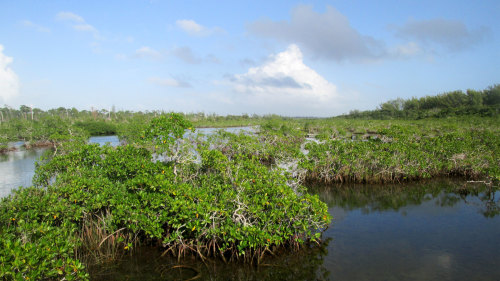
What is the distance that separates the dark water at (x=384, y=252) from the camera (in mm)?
6418

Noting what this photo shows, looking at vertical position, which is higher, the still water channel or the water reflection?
the water reflection

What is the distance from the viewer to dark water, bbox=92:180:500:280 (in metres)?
6.42

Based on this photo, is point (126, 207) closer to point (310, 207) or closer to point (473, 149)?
point (310, 207)

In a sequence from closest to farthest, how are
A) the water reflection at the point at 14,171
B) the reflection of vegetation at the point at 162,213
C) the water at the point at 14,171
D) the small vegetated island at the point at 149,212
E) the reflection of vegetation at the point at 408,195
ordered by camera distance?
the small vegetated island at the point at 149,212
the reflection of vegetation at the point at 162,213
the reflection of vegetation at the point at 408,195
the water at the point at 14,171
the water reflection at the point at 14,171

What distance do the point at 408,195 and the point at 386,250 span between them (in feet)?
18.1

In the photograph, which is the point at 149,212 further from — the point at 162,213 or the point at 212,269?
the point at 212,269

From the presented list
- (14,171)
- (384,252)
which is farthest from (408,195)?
(14,171)

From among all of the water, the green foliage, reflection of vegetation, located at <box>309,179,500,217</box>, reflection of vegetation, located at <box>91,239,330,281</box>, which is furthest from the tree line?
the green foliage

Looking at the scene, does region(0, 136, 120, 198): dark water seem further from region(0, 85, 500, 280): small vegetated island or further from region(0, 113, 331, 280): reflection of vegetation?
region(0, 113, 331, 280): reflection of vegetation

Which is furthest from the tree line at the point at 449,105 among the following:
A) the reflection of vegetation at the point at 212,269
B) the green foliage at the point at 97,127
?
the green foliage at the point at 97,127

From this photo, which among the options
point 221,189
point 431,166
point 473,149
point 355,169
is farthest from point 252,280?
point 473,149

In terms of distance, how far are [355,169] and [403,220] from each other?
13.5ft

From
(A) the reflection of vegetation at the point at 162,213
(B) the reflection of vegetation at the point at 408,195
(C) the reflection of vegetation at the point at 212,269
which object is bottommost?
(C) the reflection of vegetation at the point at 212,269

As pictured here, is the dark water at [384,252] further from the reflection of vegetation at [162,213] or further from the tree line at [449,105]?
the tree line at [449,105]
